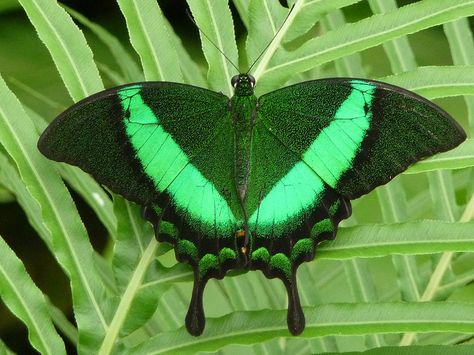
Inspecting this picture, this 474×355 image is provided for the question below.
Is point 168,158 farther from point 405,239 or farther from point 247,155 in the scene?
point 405,239

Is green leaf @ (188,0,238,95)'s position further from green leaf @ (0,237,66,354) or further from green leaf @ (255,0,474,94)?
green leaf @ (0,237,66,354)

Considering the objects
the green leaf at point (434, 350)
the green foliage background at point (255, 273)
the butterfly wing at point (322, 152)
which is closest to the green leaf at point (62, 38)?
the green foliage background at point (255, 273)

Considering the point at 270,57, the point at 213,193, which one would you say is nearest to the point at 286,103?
the point at 270,57

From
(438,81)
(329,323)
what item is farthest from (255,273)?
(438,81)

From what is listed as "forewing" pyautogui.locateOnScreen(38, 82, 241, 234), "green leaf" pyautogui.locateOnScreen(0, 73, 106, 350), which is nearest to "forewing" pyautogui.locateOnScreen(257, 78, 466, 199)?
"forewing" pyautogui.locateOnScreen(38, 82, 241, 234)

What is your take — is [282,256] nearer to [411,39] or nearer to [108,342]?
[108,342]

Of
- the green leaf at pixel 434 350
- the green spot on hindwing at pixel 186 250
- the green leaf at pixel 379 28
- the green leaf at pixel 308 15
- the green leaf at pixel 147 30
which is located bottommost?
the green leaf at pixel 434 350

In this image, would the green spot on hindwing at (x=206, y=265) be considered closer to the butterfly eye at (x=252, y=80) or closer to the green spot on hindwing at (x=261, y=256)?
the green spot on hindwing at (x=261, y=256)
